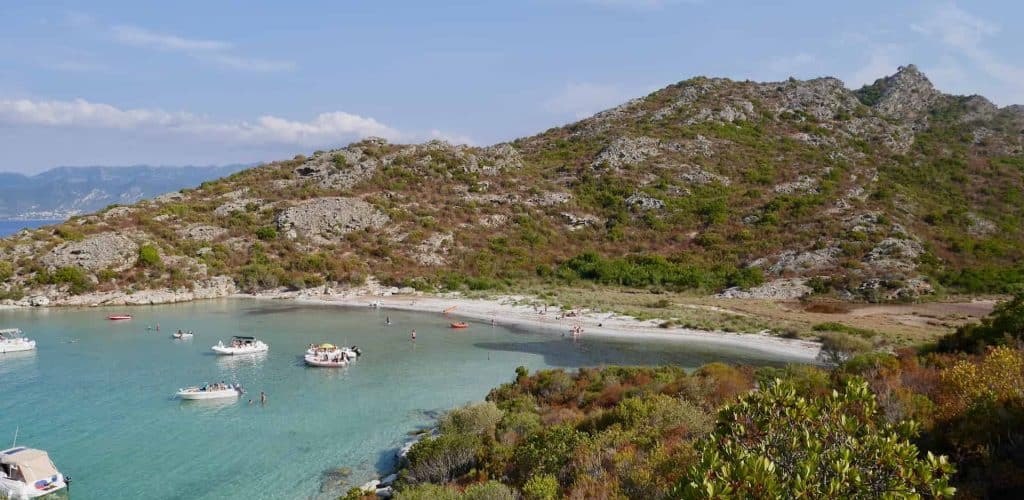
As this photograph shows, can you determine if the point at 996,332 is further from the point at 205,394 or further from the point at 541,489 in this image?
the point at 205,394

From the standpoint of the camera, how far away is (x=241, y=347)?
44875 millimetres

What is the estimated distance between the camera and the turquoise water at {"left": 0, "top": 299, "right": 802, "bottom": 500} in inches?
945

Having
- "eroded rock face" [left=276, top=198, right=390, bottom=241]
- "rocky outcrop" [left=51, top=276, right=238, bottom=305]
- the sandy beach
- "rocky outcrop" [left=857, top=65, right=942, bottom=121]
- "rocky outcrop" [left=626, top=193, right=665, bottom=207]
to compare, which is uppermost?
"rocky outcrop" [left=857, top=65, right=942, bottom=121]

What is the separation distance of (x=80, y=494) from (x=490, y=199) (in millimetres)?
86466

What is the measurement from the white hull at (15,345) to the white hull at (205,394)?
19.4 m

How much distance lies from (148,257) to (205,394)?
160ft

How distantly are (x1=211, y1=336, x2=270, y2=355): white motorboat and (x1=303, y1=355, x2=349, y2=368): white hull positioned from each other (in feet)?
19.0

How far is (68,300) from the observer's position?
216ft

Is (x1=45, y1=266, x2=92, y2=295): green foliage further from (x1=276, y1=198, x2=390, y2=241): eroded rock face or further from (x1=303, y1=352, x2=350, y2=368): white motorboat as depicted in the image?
(x1=303, y1=352, x2=350, y2=368): white motorboat

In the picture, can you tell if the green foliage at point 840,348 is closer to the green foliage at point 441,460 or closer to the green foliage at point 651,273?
the green foliage at point 441,460

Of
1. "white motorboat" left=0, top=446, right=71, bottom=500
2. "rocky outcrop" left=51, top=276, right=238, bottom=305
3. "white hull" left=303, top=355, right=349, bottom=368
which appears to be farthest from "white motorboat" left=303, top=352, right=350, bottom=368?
"rocky outcrop" left=51, top=276, right=238, bottom=305

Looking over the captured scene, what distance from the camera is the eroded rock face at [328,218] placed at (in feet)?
290

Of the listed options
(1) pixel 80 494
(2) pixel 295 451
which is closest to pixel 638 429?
(2) pixel 295 451

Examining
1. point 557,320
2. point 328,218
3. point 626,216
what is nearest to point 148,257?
point 328,218
